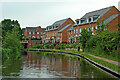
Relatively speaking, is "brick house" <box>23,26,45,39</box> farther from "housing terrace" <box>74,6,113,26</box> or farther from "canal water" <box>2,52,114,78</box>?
"canal water" <box>2,52,114,78</box>

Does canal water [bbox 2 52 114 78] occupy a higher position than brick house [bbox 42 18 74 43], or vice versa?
brick house [bbox 42 18 74 43]

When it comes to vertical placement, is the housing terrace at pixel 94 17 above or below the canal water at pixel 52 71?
above

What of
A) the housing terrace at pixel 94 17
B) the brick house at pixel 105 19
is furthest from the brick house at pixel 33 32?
the housing terrace at pixel 94 17

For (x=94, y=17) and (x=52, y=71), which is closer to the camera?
(x=52, y=71)

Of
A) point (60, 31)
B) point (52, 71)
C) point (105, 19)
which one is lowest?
point (52, 71)

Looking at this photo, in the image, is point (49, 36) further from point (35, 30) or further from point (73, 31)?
point (35, 30)

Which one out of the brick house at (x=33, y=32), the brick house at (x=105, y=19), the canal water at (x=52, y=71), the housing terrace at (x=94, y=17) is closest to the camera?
the canal water at (x=52, y=71)

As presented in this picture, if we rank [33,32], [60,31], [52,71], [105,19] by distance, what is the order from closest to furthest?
1. [52,71]
2. [105,19]
3. [60,31]
4. [33,32]

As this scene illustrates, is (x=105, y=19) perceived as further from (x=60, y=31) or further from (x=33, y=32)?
(x=33, y=32)

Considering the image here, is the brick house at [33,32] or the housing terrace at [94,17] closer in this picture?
the housing terrace at [94,17]

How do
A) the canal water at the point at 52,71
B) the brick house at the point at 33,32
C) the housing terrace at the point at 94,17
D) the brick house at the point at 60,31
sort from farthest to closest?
the brick house at the point at 33,32, the brick house at the point at 60,31, the housing terrace at the point at 94,17, the canal water at the point at 52,71

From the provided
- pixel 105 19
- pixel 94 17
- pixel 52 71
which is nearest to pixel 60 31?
pixel 94 17

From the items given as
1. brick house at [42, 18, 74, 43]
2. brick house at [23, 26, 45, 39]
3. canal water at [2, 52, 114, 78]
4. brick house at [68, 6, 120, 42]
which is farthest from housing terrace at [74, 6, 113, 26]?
brick house at [23, 26, 45, 39]

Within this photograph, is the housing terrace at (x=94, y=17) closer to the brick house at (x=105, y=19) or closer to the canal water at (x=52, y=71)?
the brick house at (x=105, y=19)
